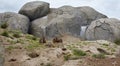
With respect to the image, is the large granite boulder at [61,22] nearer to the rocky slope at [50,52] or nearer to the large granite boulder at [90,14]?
the large granite boulder at [90,14]

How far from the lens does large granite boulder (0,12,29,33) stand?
39.5 m

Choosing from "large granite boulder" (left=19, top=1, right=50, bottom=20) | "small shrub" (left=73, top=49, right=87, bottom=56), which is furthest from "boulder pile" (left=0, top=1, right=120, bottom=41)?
"small shrub" (left=73, top=49, right=87, bottom=56)

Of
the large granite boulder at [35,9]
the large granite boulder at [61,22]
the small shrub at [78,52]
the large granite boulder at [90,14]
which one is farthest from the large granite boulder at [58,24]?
the small shrub at [78,52]

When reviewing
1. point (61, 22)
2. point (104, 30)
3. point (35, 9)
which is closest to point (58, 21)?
point (61, 22)

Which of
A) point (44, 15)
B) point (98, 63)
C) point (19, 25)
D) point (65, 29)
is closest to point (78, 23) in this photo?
point (65, 29)

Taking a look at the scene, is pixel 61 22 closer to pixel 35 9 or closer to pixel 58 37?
pixel 58 37

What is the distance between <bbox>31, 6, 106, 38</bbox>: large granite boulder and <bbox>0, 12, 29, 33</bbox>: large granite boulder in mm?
1367

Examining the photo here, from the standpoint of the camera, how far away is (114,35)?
36375 mm

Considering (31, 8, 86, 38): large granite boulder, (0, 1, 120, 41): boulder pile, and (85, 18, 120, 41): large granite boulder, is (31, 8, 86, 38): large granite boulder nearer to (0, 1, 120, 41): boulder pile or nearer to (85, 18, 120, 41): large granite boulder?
(0, 1, 120, 41): boulder pile

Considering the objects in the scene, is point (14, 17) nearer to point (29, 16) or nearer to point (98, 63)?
point (29, 16)

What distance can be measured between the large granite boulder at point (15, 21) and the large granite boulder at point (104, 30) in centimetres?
779

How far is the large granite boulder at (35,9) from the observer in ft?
136

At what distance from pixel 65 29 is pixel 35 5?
5257 millimetres

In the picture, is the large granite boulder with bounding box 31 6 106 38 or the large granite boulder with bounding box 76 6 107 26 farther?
the large granite boulder with bounding box 76 6 107 26
